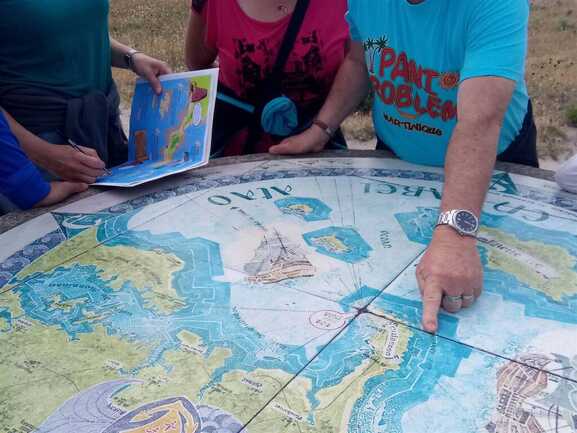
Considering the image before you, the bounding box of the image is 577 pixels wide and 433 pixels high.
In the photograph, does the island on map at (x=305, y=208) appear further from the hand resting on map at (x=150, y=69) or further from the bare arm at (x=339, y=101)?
the hand resting on map at (x=150, y=69)

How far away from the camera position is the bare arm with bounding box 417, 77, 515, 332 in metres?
1.63

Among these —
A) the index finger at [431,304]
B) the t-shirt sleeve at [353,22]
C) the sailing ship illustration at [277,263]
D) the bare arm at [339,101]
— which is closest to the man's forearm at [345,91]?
the bare arm at [339,101]

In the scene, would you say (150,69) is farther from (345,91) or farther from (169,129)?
(345,91)

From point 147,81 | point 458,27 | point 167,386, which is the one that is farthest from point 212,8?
point 167,386

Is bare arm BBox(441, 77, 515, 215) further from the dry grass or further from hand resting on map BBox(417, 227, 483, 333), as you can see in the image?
the dry grass

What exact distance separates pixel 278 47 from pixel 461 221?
1.09 meters

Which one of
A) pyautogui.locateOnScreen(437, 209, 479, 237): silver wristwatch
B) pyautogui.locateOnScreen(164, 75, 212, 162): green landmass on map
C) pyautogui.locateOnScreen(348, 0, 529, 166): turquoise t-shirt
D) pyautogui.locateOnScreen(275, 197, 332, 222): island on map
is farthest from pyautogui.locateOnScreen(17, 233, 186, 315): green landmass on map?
pyautogui.locateOnScreen(348, 0, 529, 166): turquoise t-shirt

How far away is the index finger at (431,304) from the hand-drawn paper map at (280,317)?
0.03 metres

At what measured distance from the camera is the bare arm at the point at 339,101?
2541 millimetres

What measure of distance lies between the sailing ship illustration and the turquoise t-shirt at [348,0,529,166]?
26.8 inches

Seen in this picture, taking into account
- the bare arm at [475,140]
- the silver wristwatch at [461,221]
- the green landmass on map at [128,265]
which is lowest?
the green landmass on map at [128,265]

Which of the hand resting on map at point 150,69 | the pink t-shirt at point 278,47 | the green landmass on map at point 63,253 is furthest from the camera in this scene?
the hand resting on map at point 150,69

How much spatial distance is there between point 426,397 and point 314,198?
103 centimetres

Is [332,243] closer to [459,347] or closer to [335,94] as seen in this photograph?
[459,347]
